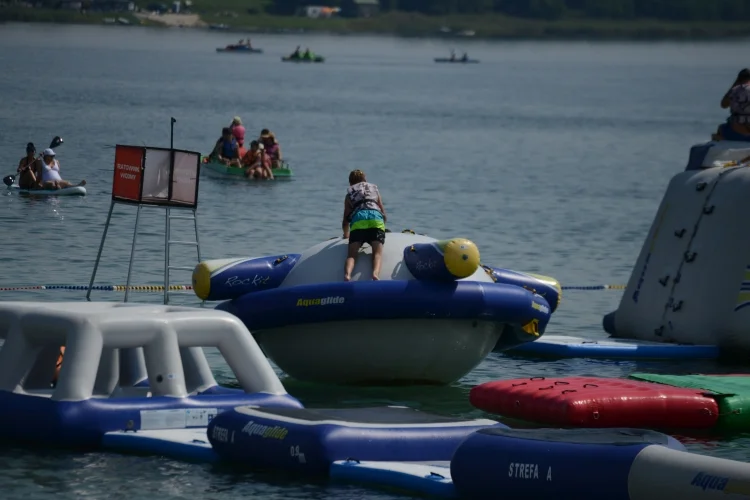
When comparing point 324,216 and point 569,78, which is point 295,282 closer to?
point 324,216

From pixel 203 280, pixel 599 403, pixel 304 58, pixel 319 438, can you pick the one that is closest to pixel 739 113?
pixel 599 403

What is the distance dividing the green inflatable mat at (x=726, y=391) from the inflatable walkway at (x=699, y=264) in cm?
310

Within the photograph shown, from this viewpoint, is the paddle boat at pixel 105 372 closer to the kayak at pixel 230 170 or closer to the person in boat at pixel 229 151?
the kayak at pixel 230 170

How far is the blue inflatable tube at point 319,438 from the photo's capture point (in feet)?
39.7

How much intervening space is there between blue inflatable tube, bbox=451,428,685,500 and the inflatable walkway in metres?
7.65

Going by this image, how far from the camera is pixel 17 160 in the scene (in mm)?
46938

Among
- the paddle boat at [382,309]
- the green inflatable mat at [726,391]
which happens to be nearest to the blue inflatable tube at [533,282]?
the paddle boat at [382,309]

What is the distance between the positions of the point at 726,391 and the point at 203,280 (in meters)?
4.83

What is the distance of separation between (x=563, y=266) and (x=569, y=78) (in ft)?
527

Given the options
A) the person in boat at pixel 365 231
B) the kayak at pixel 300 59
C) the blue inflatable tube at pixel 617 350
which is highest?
the person in boat at pixel 365 231

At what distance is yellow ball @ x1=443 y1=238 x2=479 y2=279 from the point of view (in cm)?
1495

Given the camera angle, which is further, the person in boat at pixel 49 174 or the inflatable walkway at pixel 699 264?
the person in boat at pixel 49 174

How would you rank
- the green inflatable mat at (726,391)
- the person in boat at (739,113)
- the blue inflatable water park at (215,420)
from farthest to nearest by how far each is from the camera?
the person in boat at (739,113) → the green inflatable mat at (726,391) → the blue inflatable water park at (215,420)

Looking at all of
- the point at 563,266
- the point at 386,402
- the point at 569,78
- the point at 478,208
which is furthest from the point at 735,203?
the point at 569,78
